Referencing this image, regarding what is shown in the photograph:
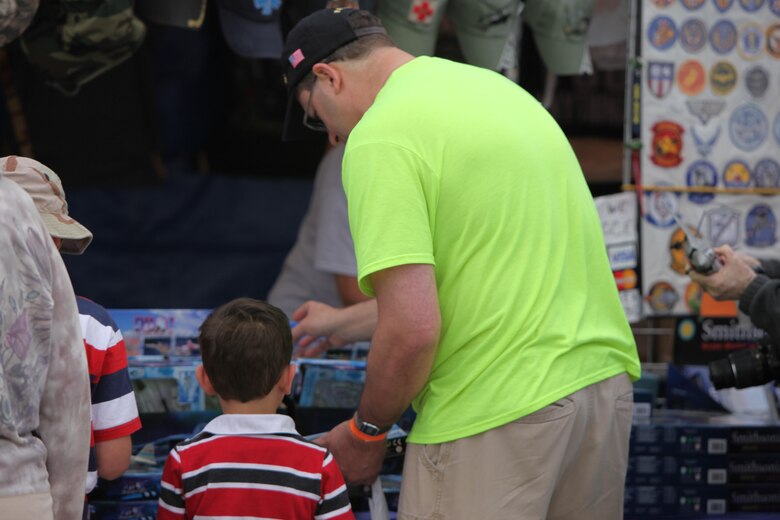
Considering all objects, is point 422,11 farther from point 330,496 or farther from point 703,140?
point 330,496

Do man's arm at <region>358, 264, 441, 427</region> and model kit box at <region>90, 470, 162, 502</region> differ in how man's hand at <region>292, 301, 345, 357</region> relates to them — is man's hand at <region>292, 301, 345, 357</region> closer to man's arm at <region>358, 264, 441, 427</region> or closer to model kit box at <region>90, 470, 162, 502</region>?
model kit box at <region>90, 470, 162, 502</region>

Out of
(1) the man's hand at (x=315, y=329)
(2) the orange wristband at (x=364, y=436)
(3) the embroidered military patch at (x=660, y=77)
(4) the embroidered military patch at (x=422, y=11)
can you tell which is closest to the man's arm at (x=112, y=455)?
(2) the orange wristband at (x=364, y=436)

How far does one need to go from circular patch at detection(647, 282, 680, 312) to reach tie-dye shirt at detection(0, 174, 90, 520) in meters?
2.75

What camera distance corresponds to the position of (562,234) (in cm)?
236

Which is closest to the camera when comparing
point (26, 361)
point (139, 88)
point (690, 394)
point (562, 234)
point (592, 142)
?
point (26, 361)

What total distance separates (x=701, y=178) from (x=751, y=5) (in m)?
0.66

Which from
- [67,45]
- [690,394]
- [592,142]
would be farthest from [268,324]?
[592,142]

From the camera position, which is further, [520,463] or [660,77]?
[660,77]

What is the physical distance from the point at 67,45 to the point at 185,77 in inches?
Result: 47.2

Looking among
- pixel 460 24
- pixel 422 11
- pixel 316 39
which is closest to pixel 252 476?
pixel 316 39

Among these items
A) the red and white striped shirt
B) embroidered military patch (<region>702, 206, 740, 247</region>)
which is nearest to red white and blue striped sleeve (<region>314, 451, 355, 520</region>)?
the red and white striped shirt

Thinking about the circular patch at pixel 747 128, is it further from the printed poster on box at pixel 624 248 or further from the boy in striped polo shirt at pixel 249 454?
the boy in striped polo shirt at pixel 249 454

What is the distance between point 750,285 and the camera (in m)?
3.11

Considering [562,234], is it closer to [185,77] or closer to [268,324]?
[268,324]
